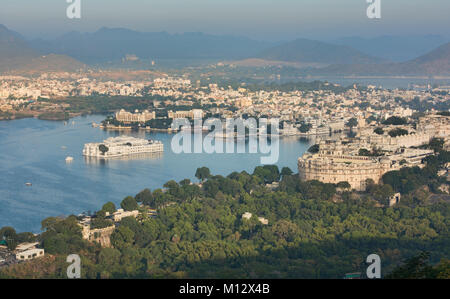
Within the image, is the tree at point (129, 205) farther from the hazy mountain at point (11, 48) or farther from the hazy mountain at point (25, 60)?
the hazy mountain at point (11, 48)

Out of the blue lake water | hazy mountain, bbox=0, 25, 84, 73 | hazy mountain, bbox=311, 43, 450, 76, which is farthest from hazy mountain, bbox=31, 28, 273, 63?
the blue lake water

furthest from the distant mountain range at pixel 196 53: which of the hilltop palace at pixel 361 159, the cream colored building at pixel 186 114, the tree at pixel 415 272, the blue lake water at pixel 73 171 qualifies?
the tree at pixel 415 272

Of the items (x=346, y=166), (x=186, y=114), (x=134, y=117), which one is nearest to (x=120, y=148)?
(x=346, y=166)

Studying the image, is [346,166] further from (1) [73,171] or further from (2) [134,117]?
(2) [134,117]

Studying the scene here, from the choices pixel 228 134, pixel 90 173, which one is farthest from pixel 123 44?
pixel 90 173

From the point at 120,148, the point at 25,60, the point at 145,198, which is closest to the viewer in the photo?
the point at 145,198

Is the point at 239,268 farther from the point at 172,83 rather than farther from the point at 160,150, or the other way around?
the point at 172,83
